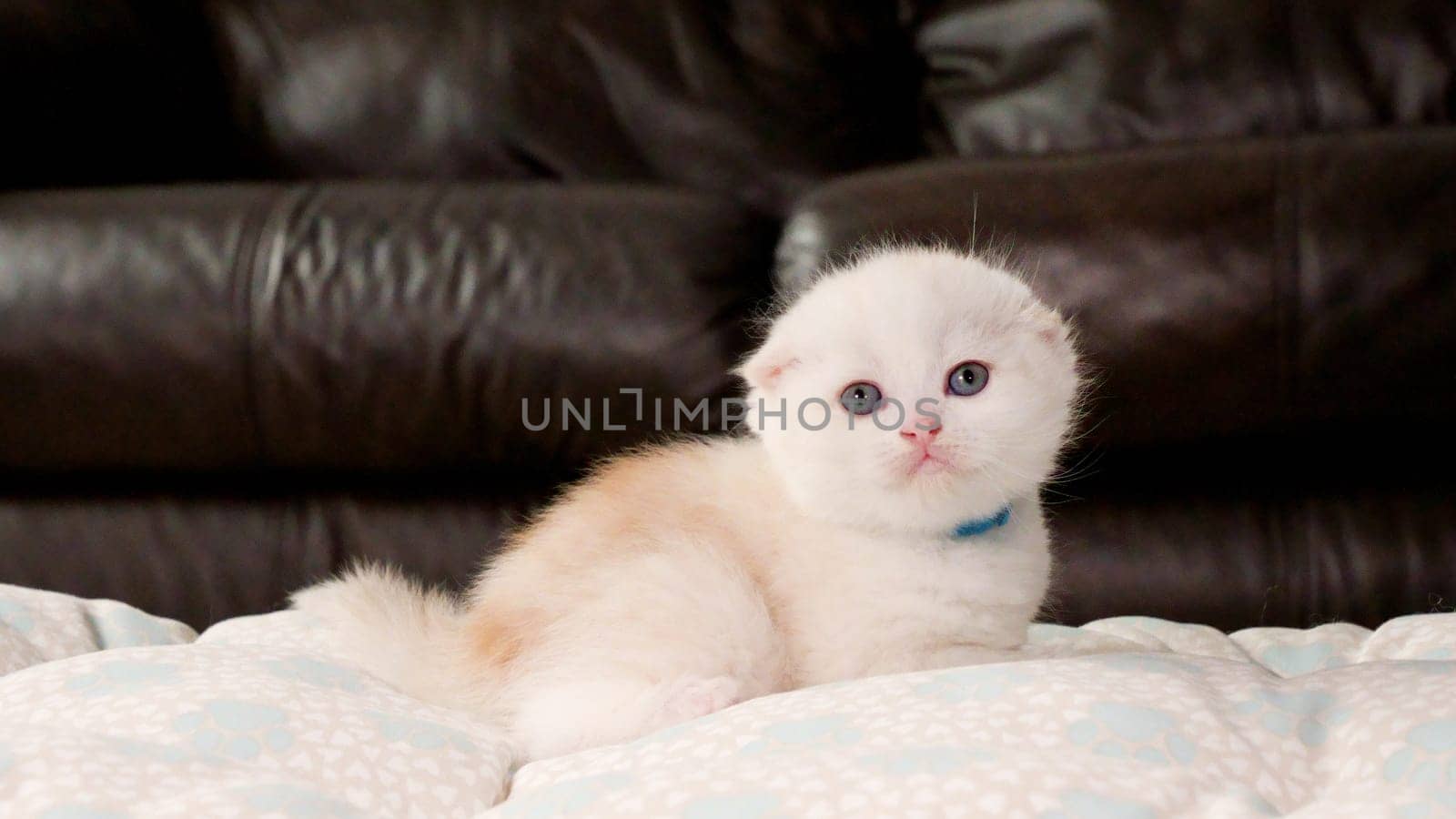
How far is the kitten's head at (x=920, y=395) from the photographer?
854mm

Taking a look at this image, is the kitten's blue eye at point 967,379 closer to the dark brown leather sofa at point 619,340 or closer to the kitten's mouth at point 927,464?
the kitten's mouth at point 927,464

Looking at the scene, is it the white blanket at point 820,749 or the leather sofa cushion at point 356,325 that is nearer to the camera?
the white blanket at point 820,749

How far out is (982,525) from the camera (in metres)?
0.93

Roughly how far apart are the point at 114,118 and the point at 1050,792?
1.82 metres

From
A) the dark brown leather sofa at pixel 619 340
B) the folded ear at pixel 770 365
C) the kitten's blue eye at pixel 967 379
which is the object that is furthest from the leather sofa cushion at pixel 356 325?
the kitten's blue eye at pixel 967 379

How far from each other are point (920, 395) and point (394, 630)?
1.65 feet

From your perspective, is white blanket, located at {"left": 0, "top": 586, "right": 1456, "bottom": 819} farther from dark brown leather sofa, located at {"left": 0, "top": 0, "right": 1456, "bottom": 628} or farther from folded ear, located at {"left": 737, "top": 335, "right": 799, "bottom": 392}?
dark brown leather sofa, located at {"left": 0, "top": 0, "right": 1456, "bottom": 628}

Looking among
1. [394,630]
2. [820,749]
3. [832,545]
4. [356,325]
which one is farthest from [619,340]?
[820,749]

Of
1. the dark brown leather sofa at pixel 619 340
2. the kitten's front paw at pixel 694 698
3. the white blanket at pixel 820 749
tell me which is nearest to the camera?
the white blanket at pixel 820 749

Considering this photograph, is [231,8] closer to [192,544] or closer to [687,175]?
[687,175]

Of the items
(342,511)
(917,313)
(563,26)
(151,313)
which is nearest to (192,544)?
(342,511)

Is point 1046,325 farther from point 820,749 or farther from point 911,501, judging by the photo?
point 820,749

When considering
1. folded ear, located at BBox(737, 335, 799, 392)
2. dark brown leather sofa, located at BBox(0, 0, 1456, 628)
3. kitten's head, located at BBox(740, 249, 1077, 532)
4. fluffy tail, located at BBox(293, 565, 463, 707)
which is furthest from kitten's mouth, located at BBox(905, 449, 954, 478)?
dark brown leather sofa, located at BBox(0, 0, 1456, 628)

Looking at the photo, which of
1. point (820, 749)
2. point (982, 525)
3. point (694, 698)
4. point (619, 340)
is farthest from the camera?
point (619, 340)
